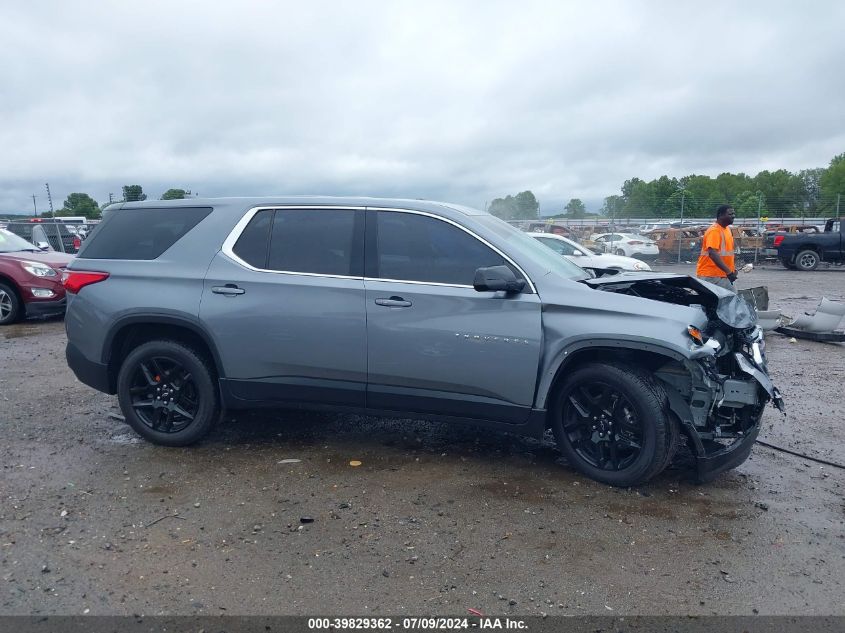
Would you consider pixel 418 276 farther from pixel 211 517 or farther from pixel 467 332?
pixel 211 517

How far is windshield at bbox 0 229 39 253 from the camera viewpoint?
36.0 ft

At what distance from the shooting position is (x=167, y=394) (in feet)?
16.3

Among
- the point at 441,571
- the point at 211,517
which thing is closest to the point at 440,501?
the point at 441,571

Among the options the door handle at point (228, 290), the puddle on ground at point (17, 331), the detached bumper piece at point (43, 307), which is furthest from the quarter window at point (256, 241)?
the detached bumper piece at point (43, 307)

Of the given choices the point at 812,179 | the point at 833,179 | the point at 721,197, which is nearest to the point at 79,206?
the point at 721,197

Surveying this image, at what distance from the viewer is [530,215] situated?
42.6 metres

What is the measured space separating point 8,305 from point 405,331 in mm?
8731

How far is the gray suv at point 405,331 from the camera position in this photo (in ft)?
13.5

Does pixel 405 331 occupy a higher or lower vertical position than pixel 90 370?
higher

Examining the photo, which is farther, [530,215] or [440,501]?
[530,215]

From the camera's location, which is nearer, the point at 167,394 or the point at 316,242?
the point at 316,242

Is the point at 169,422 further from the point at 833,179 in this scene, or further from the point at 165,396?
the point at 833,179

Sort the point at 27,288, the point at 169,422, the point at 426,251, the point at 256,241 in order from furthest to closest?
the point at 27,288 → the point at 169,422 → the point at 256,241 → the point at 426,251

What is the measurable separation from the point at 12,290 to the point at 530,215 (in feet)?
115
